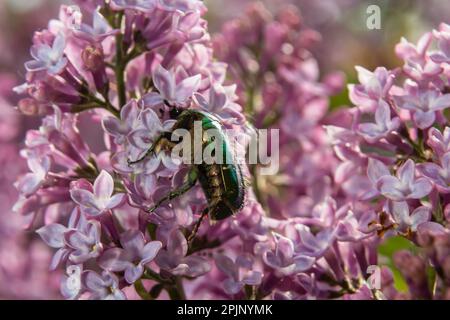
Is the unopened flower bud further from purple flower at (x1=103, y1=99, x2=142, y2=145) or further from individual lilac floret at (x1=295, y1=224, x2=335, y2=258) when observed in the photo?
individual lilac floret at (x1=295, y1=224, x2=335, y2=258)

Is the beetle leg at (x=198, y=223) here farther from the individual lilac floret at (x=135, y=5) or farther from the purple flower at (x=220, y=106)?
the individual lilac floret at (x=135, y=5)

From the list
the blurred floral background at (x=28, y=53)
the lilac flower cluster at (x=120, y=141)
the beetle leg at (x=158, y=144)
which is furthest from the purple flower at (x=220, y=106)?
the blurred floral background at (x=28, y=53)

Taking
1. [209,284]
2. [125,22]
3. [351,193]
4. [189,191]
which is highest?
[125,22]

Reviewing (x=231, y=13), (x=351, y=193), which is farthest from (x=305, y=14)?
(x=351, y=193)

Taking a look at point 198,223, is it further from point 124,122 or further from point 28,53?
point 28,53

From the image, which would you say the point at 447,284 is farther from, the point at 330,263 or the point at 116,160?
the point at 116,160

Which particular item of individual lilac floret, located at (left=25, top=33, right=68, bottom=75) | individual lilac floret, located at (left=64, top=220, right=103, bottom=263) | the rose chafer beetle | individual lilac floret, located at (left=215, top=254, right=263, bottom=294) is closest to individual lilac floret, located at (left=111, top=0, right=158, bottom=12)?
individual lilac floret, located at (left=25, top=33, right=68, bottom=75)
